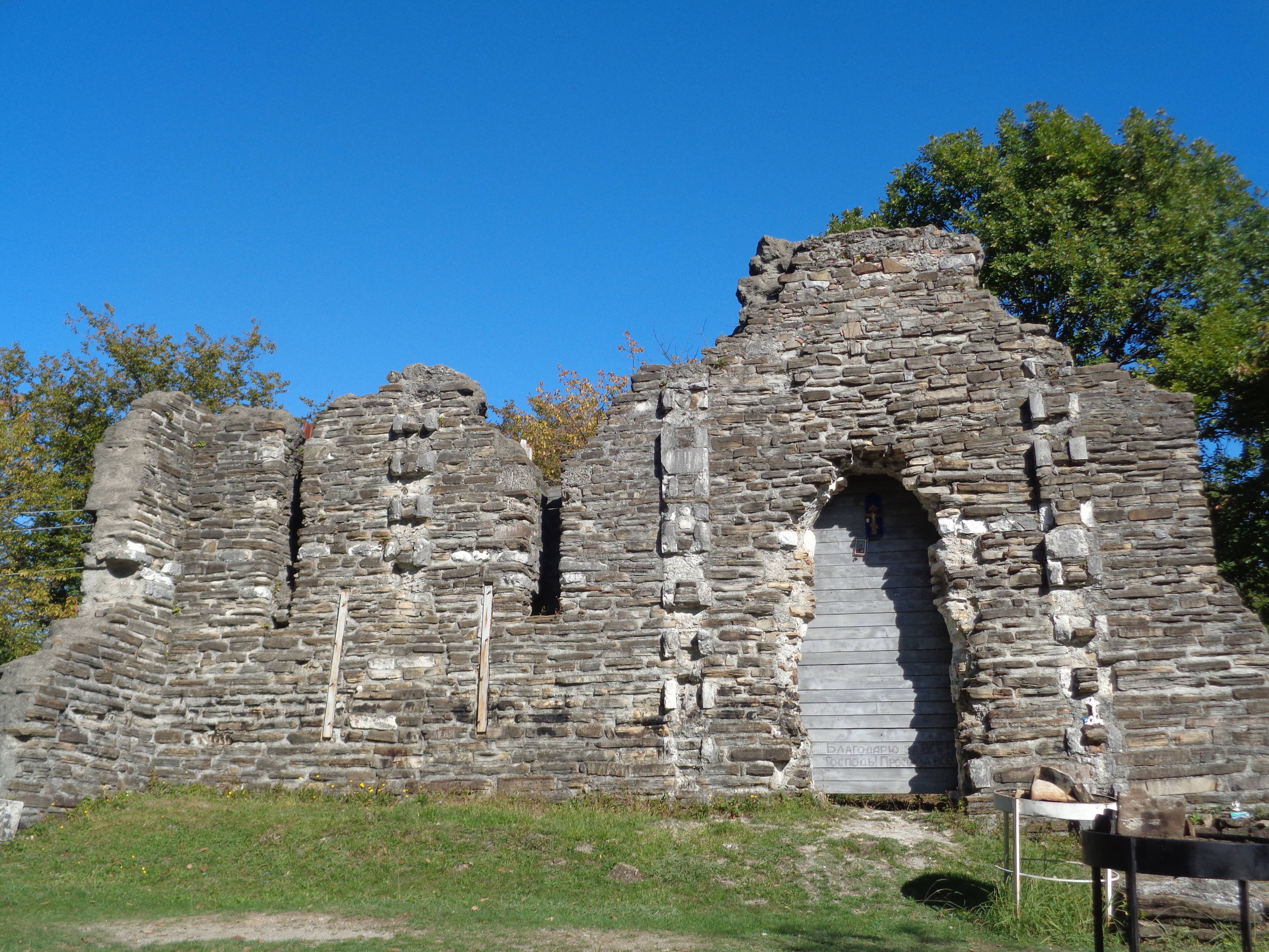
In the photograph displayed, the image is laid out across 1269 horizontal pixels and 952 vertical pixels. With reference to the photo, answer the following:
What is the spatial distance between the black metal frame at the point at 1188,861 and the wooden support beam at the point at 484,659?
7086mm

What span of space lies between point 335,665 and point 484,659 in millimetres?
1654

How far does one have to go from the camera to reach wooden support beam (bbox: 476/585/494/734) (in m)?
10.5

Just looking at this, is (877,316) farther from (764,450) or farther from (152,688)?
(152,688)

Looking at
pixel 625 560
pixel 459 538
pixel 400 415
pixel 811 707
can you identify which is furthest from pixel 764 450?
pixel 400 415

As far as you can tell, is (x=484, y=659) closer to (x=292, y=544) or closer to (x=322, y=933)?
(x=292, y=544)

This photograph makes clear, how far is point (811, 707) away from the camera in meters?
10.6

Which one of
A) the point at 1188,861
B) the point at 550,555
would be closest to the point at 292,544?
the point at 550,555

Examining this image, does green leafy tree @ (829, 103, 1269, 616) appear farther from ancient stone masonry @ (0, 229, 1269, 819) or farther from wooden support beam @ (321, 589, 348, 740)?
wooden support beam @ (321, 589, 348, 740)

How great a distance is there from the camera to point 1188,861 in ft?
13.8

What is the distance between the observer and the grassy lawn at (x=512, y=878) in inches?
266

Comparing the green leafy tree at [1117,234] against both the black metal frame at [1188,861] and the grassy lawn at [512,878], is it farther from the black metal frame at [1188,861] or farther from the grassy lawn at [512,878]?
the black metal frame at [1188,861]

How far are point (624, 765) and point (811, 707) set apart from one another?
6.69ft

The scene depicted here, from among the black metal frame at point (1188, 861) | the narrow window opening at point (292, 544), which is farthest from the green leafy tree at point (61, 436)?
the black metal frame at point (1188, 861)

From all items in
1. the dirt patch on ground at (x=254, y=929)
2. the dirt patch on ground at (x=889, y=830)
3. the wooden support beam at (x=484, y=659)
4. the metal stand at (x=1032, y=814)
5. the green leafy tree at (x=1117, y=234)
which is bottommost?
the dirt patch on ground at (x=254, y=929)
